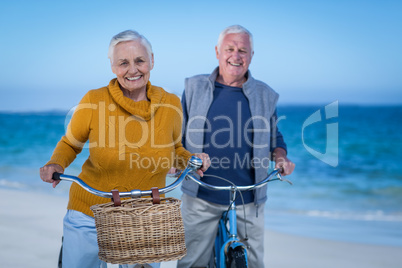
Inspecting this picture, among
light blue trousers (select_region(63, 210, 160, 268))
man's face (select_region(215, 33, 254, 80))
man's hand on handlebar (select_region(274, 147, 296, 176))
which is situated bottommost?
light blue trousers (select_region(63, 210, 160, 268))

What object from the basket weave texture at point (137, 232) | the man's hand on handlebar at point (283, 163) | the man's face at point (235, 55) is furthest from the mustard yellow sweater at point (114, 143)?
Result: the man's face at point (235, 55)

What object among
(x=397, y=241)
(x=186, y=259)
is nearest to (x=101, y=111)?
(x=186, y=259)

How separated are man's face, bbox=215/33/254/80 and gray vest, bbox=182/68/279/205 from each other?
0.31 feet

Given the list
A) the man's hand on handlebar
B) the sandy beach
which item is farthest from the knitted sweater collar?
the sandy beach

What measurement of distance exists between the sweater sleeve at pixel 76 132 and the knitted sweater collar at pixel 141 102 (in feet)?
0.41

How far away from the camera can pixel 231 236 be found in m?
2.96

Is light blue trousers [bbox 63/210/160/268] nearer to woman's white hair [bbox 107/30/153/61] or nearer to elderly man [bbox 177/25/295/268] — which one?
woman's white hair [bbox 107/30/153/61]

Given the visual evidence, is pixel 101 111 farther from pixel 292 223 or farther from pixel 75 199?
pixel 292 223

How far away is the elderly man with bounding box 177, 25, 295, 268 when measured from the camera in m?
3.46

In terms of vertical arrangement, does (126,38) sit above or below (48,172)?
A: above

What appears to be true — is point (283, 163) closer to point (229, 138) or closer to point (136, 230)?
point (229, 138)

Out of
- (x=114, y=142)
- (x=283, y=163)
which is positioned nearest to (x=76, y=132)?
(x=114, y=142)

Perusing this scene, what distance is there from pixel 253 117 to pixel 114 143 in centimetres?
123

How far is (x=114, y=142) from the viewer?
249 centimetres
